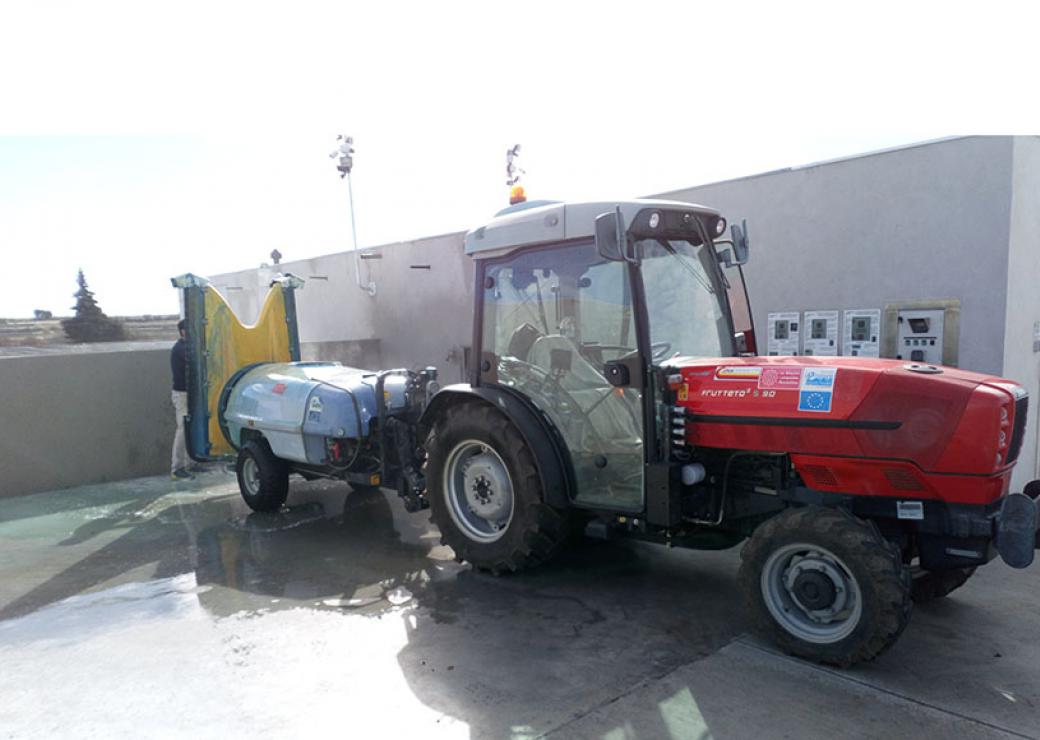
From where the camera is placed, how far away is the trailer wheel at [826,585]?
10.0 feet

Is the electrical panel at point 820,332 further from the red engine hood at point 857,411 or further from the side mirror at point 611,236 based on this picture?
the side mirror at point 611,236

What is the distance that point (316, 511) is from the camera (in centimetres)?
629

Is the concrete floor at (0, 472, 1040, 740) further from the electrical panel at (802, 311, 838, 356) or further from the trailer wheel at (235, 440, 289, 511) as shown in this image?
the electrical panel at (802, 311, 838, 356)

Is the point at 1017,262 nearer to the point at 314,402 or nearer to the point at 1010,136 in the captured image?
the point at 1010,136

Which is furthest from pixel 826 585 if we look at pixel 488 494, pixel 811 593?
pixel 488 494

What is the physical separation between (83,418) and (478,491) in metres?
5.27

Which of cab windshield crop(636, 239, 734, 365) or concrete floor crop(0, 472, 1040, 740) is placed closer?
concrete floor crop(0, 472, 1040, 740)

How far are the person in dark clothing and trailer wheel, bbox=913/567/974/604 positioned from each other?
6.22 meters

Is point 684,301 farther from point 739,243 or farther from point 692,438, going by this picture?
point 692,438

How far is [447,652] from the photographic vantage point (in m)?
3.48

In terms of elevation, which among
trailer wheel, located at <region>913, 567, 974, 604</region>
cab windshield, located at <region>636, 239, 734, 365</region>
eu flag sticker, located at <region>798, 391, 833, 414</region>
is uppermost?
cab windshield, located at <region>636, 239, 734, 365</region>

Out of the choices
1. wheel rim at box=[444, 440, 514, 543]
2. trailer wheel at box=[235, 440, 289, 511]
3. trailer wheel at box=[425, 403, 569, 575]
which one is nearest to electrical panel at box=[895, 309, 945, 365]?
trailer wheel at box=[425, 403, 569, 575]

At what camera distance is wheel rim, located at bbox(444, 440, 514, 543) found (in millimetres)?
4434

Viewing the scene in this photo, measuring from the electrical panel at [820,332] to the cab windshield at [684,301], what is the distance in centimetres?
167
